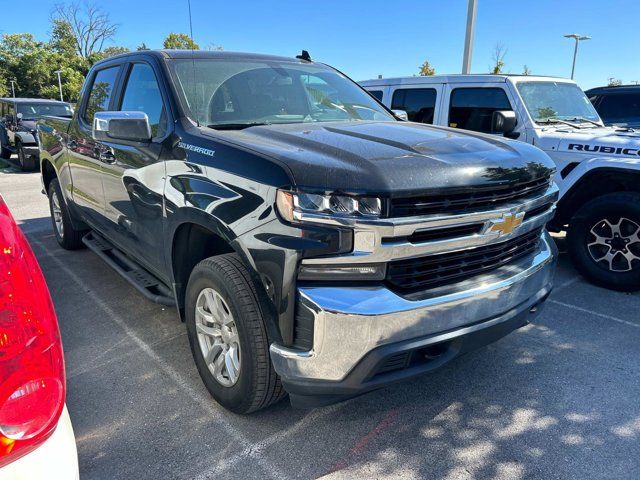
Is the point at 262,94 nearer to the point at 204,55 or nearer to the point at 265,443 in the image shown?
the point at 204,55

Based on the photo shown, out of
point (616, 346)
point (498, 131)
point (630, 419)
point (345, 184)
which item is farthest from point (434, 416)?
point (498, 131)

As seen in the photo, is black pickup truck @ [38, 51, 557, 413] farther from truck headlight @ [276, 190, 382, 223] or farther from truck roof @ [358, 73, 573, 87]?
truck roof @ [358, 73, 573, 87]

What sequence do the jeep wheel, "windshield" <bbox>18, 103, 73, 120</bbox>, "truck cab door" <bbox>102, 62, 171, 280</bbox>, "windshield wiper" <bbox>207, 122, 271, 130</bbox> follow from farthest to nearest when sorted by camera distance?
the jeep wheel → "windshield" <bbox>18, 103, 73, 120</bbox> → "truck cab door" <bbox>102, 62, 171, 280</bbox> → "windshield wiper" <bbox>207, 122, 271, 130</bbox>

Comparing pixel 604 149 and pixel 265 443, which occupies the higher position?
pixel 604 149

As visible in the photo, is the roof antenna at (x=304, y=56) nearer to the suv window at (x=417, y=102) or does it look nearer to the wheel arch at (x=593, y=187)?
the suv window at (x=417, y=102)

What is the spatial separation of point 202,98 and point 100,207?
158 centimetres

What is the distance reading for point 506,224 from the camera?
2441mm

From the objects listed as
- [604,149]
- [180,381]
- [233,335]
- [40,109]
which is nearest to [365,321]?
[233,335]

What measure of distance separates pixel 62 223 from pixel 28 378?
15.8ft

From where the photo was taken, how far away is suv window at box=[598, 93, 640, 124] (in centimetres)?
790

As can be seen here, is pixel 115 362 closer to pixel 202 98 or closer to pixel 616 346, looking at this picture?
pixel 202 98

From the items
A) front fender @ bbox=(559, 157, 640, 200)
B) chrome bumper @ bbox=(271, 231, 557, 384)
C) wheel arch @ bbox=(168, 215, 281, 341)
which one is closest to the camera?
chrome bumper @ bbox=(271, 231, 557, 384)

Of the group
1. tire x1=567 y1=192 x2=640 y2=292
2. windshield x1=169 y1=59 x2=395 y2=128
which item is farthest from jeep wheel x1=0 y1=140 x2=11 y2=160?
tire x1=567 y1=192 x2=640 y2=292

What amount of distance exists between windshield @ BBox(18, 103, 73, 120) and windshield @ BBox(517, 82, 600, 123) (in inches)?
481
